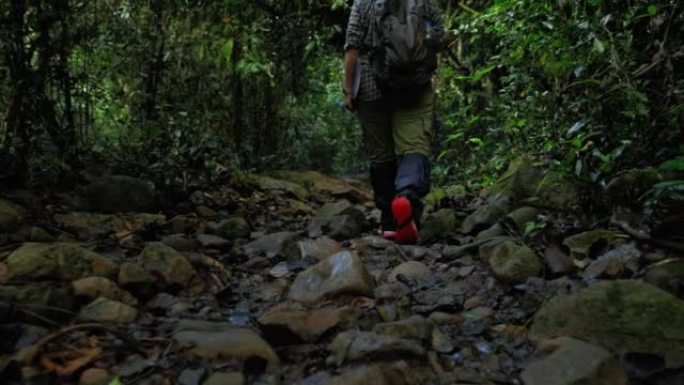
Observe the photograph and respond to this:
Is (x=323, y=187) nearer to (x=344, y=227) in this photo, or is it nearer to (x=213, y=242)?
(x=344, y=227)

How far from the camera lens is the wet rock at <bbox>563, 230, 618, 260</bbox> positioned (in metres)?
2.82

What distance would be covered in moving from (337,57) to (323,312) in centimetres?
766

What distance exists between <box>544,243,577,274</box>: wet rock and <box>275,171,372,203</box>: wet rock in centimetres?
466

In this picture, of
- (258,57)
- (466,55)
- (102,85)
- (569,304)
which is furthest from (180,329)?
(466,55)

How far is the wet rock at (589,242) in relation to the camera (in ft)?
9.24

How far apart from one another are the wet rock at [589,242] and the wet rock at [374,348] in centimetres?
115

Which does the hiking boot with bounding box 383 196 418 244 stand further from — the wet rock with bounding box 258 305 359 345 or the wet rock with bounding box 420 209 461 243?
the wet rock with bounding box 258 305 359 345

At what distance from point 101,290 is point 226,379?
0.95 metres

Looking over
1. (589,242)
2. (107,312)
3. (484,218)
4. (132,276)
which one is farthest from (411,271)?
(107,312)

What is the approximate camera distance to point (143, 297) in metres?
2.79

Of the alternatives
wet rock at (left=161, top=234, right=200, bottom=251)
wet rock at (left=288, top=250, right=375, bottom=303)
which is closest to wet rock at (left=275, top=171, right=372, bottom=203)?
wet rock at (left=161, top=234, right=200, bottom=251)

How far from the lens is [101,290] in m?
2.61

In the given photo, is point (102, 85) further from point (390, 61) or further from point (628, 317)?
point (628, 317)

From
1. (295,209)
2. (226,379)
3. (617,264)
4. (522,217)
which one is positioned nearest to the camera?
(226,379)
